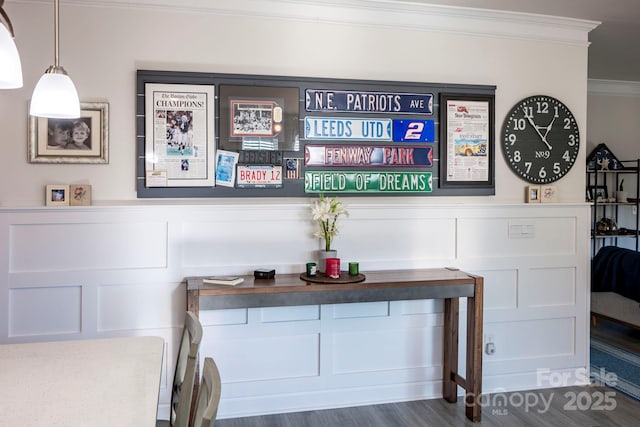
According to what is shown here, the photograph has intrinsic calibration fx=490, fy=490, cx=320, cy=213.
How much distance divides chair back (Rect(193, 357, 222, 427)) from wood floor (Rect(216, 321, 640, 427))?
175 centimetres

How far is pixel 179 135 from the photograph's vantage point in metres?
2.84

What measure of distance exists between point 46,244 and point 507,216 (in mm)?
2833

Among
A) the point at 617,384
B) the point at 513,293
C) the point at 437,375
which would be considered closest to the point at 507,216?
the point at 513,293

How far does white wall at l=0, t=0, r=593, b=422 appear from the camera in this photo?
270 cm

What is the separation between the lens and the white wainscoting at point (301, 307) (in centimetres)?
271

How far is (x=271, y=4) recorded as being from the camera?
293cm

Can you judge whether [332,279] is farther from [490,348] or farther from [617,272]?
[617,272]

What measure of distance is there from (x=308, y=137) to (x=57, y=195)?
Result: 1453mm

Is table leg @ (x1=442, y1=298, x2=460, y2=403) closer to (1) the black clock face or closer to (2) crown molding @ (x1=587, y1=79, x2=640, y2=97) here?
(1) the black clock face

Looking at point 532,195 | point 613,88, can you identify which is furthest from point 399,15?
point 613,88

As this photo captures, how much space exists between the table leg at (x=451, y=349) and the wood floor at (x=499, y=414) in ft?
0.25

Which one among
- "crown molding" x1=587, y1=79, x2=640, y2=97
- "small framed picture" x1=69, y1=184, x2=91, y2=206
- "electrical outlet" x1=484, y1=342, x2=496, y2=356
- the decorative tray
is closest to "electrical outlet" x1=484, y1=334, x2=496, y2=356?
"electrical outlet" x1=484, y1=342, x2=496, y2=356

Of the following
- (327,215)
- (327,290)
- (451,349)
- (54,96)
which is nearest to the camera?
(54,96)

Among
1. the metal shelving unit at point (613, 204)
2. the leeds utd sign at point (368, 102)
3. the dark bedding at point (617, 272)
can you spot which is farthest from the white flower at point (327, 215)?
the metal shelving unit at point (613, 204)
